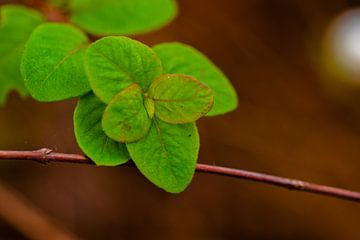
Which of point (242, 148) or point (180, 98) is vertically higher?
point (180, 98)

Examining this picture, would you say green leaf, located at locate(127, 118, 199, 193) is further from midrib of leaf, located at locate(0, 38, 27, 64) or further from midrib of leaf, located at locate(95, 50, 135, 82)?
midrib of leaf, located at locate(0, 38, 27, 64)

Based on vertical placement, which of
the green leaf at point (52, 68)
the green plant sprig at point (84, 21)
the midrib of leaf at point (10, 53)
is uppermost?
the green leaf at point (52, 68)

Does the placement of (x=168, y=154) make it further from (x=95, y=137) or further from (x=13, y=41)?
(x=13, y=41)

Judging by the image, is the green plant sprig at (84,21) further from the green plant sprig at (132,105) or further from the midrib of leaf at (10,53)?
the green plant sprig at (132,105)

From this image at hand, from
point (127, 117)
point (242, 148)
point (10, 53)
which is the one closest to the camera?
point (127, 117)

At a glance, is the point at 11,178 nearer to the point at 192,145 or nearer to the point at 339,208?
the point at 339,208

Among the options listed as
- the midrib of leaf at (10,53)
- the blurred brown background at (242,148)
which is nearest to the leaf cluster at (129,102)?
the midrib of leaf at (10,53)

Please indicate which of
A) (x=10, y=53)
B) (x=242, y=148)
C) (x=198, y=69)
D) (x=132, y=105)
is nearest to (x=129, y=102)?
(x=132, y=105)
